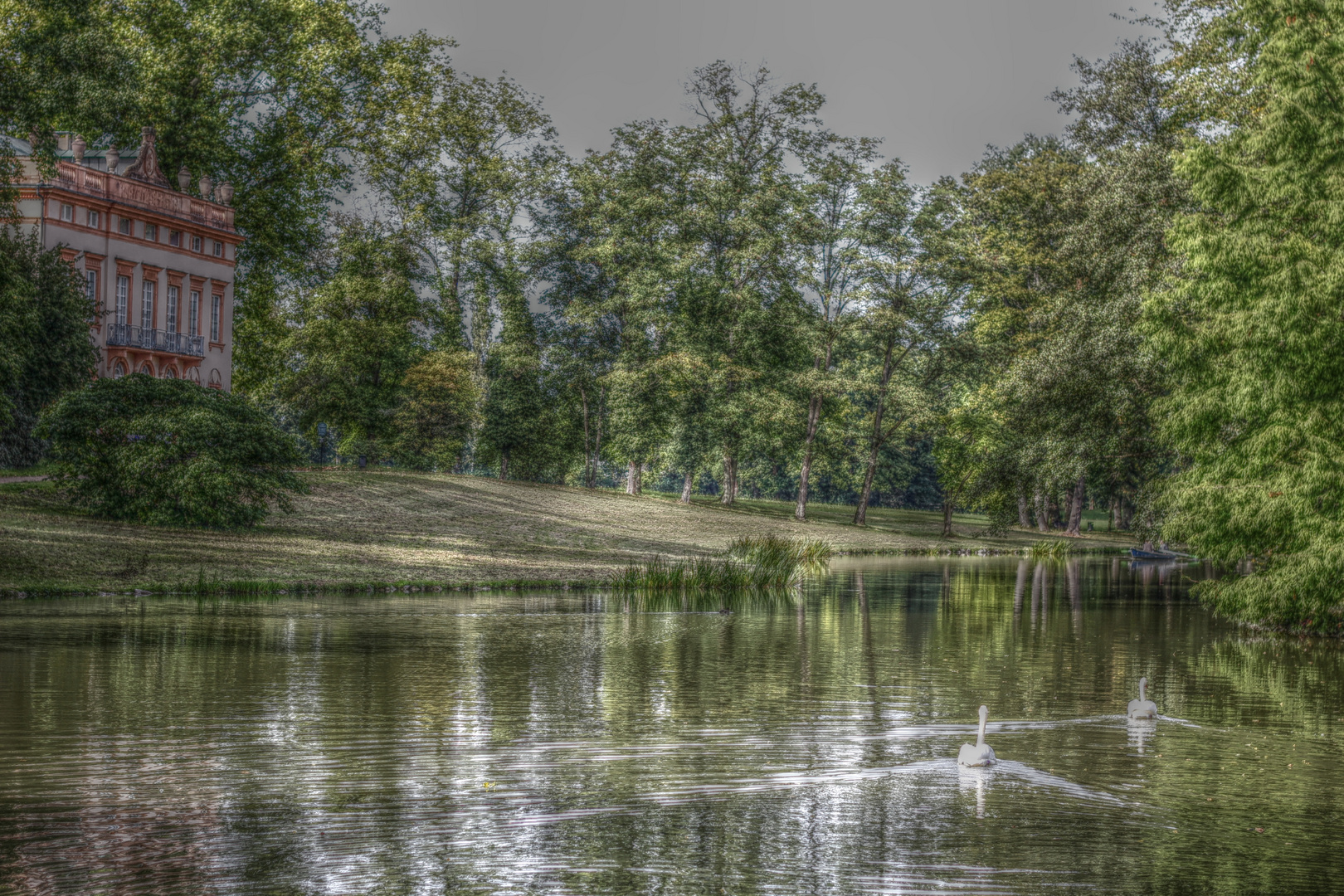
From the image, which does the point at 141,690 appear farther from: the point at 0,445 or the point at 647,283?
the point at 647,283

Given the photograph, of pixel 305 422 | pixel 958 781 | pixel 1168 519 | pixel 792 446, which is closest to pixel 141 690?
pixel 958 781

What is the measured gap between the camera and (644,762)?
10.7 metres

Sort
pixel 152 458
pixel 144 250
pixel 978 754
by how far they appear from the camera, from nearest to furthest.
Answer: pixel 978 754
pixel 152 458
pixel 144 250

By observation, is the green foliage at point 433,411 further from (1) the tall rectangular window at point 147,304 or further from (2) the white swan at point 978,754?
(2) the white swan at point 978,754

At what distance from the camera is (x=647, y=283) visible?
2440 inches

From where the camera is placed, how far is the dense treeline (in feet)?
128

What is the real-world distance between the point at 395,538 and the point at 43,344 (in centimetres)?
1295

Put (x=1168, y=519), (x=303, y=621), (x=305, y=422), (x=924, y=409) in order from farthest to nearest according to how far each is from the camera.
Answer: (x=924, y=409) → (x=305, y=422) → (x=1168, y=519) → (x=303, y=621)

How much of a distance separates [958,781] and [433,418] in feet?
171

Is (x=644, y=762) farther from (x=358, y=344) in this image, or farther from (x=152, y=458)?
(x=358, y=344)

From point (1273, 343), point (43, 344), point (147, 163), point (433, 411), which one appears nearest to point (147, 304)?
point (147, 163)

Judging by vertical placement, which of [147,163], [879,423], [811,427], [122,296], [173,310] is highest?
[147,163]

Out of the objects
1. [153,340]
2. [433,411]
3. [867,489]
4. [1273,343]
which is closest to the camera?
[1273,343]

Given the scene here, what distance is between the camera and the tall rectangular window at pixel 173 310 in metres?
53.6
